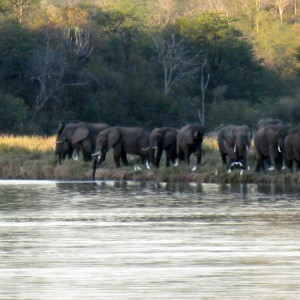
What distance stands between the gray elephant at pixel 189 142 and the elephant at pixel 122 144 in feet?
4.66

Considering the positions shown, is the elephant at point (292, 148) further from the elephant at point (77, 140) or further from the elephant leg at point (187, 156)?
the elephant at point (77, 140)

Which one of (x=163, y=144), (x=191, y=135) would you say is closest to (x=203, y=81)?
(x=163, y=144)

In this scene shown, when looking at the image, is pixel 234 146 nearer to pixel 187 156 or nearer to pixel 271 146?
pixel 271 146

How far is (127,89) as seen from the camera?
60.8m

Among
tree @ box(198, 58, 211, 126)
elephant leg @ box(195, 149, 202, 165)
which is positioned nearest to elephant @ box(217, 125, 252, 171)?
elephant leg @ box(195, 149, 202, 165)

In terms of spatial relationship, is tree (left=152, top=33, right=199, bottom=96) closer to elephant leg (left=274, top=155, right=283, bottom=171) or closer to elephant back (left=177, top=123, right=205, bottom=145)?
elephant back (left=177, top=123, right=205, bottom=145)

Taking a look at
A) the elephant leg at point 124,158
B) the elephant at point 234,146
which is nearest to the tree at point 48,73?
the elephant leg at point 124,158

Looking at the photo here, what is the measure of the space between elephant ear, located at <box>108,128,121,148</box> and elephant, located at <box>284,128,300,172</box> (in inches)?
218

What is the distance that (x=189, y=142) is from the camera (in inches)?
1320

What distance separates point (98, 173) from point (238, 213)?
1107 centimetres

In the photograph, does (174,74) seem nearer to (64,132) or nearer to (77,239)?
(64,132)

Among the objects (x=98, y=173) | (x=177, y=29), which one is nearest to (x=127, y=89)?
(x=177, y=29)

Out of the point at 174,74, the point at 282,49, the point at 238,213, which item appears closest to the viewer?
the point at 238,213

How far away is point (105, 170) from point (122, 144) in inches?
64.7
